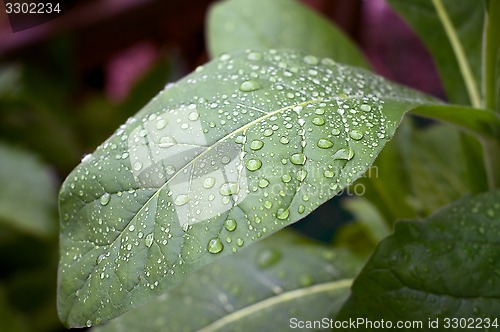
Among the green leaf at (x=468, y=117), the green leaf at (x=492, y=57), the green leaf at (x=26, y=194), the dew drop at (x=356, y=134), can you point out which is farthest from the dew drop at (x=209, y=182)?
the green leaf at (x=26, y=194)

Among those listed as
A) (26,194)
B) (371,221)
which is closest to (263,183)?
(371,221)

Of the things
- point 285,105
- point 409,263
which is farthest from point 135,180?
point 409,263

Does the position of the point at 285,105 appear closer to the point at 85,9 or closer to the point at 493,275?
the point at 493,275

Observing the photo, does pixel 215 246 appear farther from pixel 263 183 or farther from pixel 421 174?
pixel 421 174

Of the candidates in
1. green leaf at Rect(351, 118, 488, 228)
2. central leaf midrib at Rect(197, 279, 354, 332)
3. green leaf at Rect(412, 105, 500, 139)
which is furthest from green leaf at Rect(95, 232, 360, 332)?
green leaf at Rect(412, 105, 500, 139)

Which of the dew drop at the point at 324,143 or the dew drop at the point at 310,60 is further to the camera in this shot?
the dew drop at the point at 310,60

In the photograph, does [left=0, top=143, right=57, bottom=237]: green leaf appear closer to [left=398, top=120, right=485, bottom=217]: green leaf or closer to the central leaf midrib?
the central leaf midrib

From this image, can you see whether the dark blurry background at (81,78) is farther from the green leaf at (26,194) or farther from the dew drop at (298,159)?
the dew drop at (298,159)
